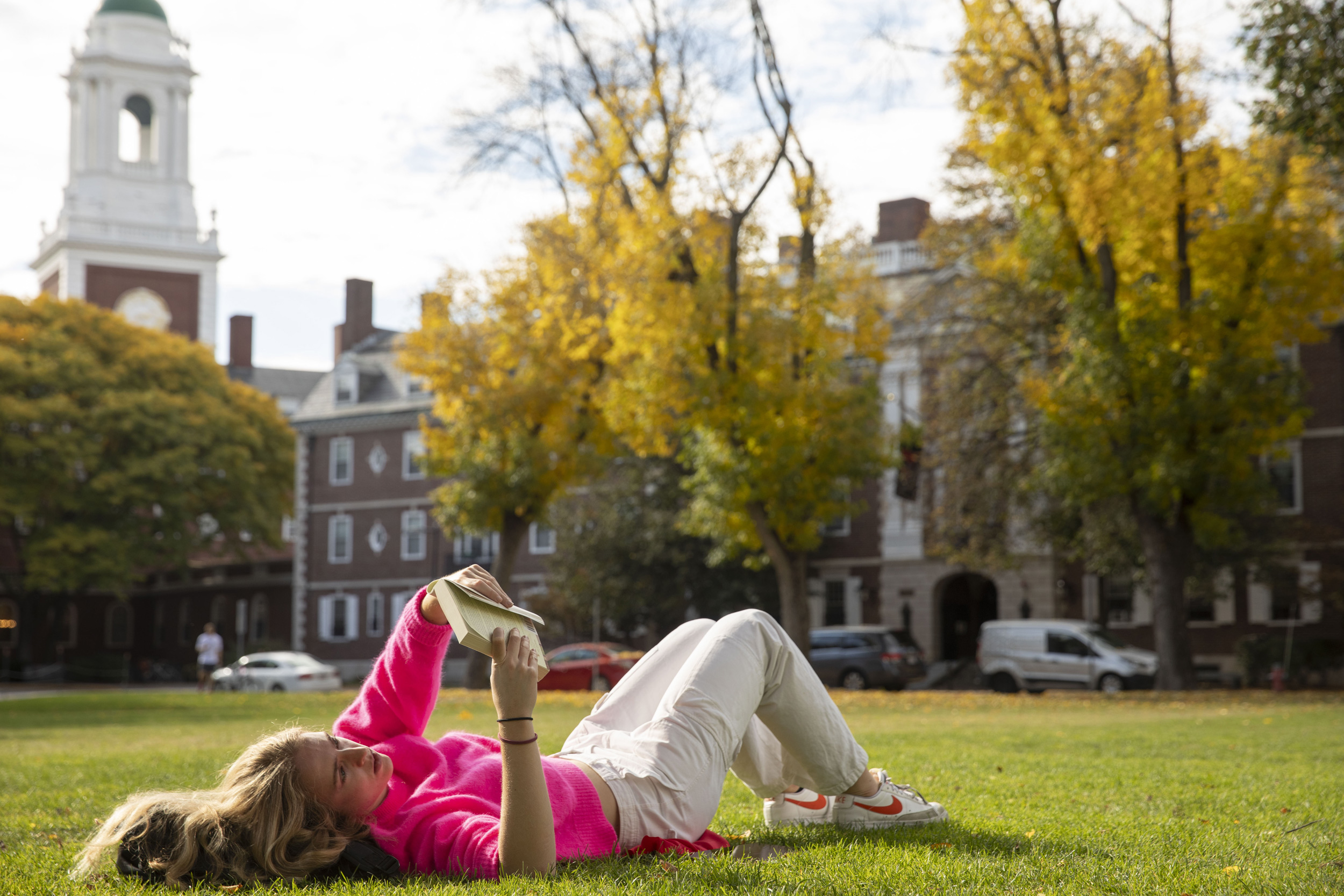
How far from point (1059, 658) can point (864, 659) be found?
15.0 ft

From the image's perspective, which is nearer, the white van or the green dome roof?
the white van

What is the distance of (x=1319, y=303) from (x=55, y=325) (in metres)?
41.2

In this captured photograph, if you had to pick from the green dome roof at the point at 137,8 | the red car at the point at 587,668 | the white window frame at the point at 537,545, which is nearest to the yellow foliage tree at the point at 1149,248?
the red car at the point at 587,668

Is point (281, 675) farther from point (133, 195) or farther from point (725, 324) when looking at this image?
point (133, 195)

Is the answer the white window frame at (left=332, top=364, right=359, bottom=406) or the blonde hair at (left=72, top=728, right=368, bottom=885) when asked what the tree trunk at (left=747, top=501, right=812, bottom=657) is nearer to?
the blonde hair at (left=72, top=728, right=368, bottom=885)

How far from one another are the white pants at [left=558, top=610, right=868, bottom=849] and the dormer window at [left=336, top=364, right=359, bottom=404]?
171 feet

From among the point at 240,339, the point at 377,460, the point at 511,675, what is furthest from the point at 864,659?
the point at 240,339

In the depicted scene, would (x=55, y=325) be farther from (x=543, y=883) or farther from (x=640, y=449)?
(x=543, y=883)

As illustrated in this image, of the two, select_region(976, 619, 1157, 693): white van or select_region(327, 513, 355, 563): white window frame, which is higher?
select_region(327, 513, 355, 563): white window frame

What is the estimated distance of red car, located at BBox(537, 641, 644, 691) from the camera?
32.1 m

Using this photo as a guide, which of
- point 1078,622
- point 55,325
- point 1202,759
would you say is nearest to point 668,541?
point 1078,622

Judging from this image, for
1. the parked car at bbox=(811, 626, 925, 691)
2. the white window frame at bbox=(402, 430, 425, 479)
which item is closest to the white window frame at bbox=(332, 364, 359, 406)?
the white window frame at bbox=(402, 430, 425, 479)

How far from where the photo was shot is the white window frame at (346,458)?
178ft

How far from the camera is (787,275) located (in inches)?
973
